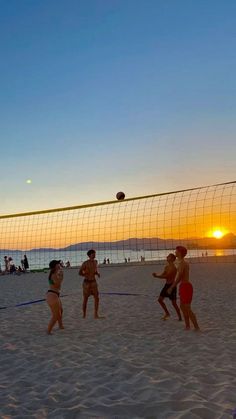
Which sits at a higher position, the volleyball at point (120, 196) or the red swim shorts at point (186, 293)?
the volleyball at point (120, 196)

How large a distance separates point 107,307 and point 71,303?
1.16 metres

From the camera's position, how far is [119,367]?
420 cm

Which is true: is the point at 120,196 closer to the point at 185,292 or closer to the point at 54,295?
the point at 54,295

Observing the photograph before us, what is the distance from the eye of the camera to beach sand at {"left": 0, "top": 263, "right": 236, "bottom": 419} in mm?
3137

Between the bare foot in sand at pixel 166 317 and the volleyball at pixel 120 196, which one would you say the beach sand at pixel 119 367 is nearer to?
the bare foot in sand at pixel 166 317

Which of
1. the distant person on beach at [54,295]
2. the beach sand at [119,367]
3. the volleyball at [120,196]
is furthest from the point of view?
the volleyball at [120,196]

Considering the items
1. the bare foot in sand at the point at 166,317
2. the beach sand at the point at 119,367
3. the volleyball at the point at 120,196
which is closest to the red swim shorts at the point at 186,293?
the beach sand at the point at 119,367

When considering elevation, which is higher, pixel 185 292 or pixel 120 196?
pixel 120 196

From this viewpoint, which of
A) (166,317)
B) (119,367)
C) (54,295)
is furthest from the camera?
(166,317)

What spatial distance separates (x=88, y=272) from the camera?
281 inches

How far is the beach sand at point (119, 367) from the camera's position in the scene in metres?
3.14

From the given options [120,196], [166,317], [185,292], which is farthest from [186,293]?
[120,196]

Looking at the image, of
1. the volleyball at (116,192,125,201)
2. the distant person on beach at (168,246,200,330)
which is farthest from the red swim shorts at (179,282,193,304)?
the volleyball at (116,192,125,201)

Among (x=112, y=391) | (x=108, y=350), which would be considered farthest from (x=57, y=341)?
(x=112, y=391)
